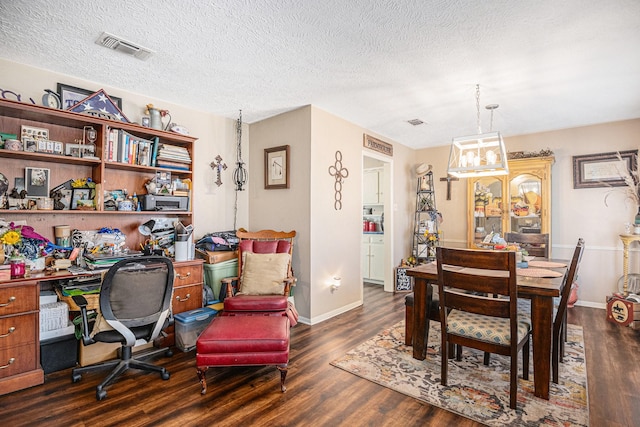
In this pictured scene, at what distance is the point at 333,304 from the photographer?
4.13 metres

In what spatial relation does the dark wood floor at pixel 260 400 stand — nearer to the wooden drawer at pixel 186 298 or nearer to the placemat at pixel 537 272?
the wooden drawer at pixel 186 298

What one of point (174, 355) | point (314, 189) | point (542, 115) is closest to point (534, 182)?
point (542, 115)

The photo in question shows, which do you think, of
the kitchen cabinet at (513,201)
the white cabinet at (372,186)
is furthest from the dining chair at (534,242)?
the white cabinet at (372,186)

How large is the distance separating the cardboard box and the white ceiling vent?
198cm

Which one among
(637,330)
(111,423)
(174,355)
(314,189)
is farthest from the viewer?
(314,189)

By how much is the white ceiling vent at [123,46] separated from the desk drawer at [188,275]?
6.16 feet

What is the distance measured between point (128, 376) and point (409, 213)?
4905 millimetres

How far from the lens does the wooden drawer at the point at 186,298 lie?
10.3 ft

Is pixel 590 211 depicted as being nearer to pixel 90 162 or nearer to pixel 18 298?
pixel 90 162

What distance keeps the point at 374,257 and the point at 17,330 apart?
475cm

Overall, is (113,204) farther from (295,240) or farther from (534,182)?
(534,182)

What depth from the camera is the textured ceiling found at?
2068 mm

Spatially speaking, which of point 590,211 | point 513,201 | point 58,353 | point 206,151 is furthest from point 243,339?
point 590,211

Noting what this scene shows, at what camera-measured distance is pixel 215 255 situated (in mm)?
3578
